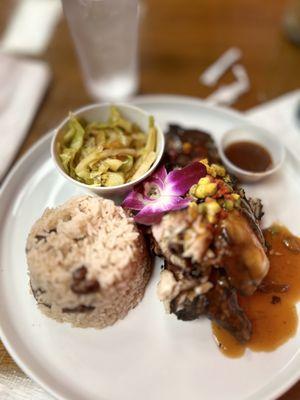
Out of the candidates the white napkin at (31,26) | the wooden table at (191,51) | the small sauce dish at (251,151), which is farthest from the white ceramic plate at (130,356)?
the white napkin at (31,26)

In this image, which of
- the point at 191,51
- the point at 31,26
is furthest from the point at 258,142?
the point at 31,26

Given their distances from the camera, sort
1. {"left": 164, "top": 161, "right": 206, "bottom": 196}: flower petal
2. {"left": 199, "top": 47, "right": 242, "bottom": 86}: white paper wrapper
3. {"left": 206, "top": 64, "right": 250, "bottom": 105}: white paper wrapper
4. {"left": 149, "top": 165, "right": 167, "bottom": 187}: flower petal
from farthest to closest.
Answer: {"left": 199, "top": 47, "right": 242, "bottom": 86}: white paper wrapper
{"left": 206, "top": 64, "right": 250, "bottom": 105}: white paper wrapper
{"left": 149, "top": 165, "right": 167, "bottom": 187}: flower petal
{"left": 164, "top": 161, "right": 206, "bottom": 196}: flower petal

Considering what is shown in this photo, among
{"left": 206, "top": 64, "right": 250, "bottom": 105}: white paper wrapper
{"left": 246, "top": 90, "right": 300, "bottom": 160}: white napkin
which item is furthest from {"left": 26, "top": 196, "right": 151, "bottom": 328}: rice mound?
{"left": 206, "top": 64, "right": 250, "bottom": 105}: white paper wrapper

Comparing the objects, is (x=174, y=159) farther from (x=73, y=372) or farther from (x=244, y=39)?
(x=244, y=39)

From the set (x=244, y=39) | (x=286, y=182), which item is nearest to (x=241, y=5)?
(x=244, y=39)

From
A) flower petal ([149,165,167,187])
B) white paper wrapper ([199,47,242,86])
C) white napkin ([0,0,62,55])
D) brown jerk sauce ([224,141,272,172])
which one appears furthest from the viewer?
white napkin ([0,0,62,55])

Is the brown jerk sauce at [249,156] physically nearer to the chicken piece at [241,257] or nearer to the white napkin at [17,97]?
the chicken piece at [241,257]

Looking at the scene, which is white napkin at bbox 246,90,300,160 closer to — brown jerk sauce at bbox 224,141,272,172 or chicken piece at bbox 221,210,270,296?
brown jerk sauce at bbox 224,141,272,172
